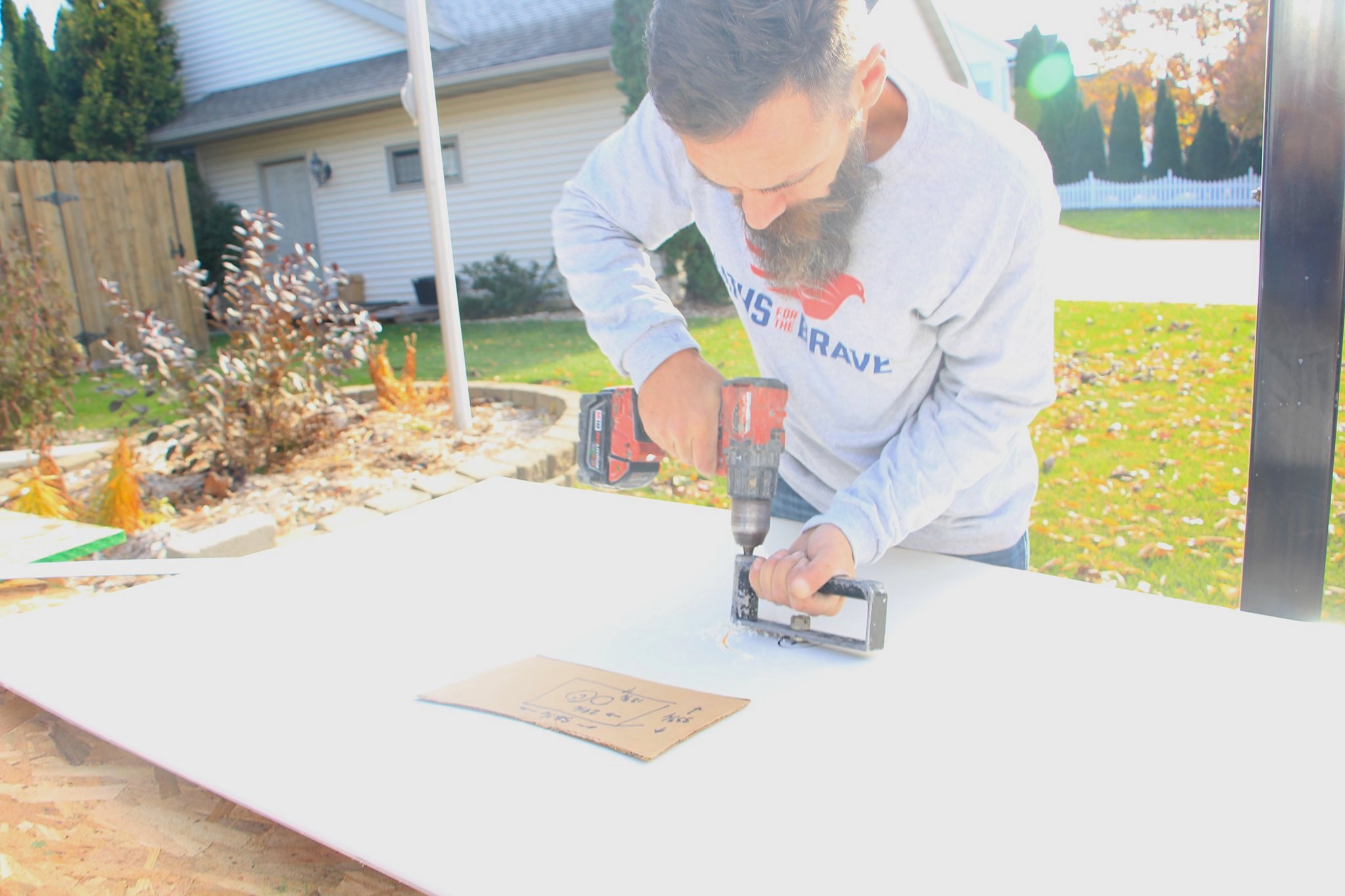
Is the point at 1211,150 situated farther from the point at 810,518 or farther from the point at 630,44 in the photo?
the point at 810,518

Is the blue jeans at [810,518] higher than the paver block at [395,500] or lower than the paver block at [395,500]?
higher

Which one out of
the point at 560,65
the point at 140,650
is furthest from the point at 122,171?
the point at 140,650

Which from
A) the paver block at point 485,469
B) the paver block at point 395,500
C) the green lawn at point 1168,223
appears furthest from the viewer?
the green lawn at point 1168,223

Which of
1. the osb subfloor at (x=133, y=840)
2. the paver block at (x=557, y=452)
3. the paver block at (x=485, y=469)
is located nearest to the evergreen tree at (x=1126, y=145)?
the paver block at (x=557, y=452)

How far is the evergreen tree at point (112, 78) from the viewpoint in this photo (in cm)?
1378

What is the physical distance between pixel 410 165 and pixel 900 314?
12638mm

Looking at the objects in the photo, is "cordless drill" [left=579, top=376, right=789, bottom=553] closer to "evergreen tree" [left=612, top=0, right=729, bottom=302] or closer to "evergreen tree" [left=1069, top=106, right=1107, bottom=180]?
"evergreen tree" [left=612, top=0, right=729, bottom=302]

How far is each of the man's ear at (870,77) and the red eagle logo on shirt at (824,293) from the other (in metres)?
0.32

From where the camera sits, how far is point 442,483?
3965mm

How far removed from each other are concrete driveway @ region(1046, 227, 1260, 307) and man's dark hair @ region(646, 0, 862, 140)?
6384mm

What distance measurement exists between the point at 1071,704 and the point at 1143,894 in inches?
13.5

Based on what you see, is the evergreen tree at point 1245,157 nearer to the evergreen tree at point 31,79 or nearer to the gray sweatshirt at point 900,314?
the gray sweatshirt at point 900,314

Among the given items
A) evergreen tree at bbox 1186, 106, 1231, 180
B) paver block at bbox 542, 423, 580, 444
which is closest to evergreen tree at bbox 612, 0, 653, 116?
paver block at bbox 542, 423, 580, 444

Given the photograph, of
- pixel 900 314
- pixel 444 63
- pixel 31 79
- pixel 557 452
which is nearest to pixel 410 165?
pixel 444 63
